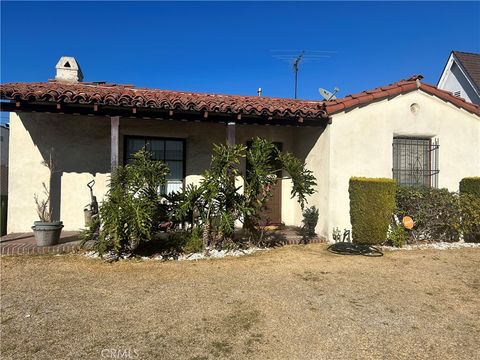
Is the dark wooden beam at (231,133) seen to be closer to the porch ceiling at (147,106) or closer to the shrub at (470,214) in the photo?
the porch ceiling at (147,106)

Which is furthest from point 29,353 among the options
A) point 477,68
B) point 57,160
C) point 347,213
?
point 477,68

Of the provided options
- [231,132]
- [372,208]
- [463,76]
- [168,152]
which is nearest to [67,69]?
[168,152]

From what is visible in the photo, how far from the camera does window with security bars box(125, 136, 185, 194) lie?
28.8 feet

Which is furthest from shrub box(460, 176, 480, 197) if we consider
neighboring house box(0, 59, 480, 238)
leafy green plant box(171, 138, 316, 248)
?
Result: leafy green plant box(171, 138, 316, 248)

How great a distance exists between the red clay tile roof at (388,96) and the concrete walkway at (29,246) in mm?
6190

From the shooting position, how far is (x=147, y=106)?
22.5 ft

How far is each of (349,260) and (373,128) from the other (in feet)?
11.3

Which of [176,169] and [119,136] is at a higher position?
[119,136]

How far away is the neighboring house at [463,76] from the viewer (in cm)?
1522

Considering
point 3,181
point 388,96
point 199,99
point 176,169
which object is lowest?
point 3,181

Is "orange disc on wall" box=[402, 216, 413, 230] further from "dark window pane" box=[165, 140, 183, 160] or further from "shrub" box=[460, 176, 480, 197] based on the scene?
"dark window pane" box=[165, 140, 183, 160]

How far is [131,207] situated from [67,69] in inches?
234

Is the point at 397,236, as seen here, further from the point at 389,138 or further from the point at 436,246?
the point at 389,138

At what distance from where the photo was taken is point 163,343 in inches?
127
